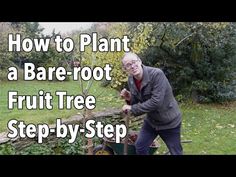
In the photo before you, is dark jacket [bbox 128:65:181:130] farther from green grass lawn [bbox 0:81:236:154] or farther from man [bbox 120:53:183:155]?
green grass lawn [bbox 0:81:236:154]

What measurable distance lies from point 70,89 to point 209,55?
3689mm

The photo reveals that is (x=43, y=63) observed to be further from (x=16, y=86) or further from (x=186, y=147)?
(x=186, y=147)

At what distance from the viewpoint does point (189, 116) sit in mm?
7797

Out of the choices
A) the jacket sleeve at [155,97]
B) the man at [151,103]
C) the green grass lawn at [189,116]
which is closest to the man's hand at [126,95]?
the man at [151,103]

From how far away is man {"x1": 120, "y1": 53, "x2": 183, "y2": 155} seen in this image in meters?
3.50

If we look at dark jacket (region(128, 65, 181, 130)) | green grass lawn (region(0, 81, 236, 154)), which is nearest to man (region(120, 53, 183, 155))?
dark jacket (region(128, 65, 181, 130))

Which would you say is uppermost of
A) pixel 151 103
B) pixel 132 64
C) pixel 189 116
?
pixel 132 64

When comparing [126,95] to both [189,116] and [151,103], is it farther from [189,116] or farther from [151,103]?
[189,116]

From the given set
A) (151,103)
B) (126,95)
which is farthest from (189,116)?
(151,103)

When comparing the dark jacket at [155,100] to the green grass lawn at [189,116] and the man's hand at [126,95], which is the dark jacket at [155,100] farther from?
the green grass lawn at [189,116]

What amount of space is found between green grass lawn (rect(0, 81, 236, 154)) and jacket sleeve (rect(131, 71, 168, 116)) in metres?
1.98

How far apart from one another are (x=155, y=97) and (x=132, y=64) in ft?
1.22
